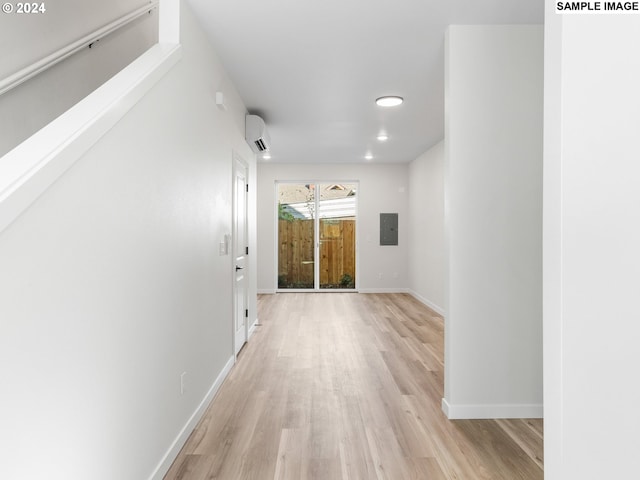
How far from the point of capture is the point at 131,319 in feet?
5.60

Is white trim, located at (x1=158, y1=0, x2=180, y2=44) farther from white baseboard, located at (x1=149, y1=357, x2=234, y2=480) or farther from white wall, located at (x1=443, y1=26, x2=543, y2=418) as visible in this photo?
white baseboard, located at (x1=149, y1=357, x2=234, y2=480)

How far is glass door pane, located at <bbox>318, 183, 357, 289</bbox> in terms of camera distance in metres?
8.29

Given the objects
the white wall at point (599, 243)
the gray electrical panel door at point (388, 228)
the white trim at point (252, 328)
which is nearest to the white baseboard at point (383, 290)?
the gray electrical panel door at point (388, 228)

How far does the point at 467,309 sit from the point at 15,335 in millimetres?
2440

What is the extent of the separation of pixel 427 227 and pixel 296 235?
265cm

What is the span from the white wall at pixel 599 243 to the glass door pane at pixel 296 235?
23.1 ft

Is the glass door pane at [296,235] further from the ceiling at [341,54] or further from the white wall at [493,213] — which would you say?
the white wall at [493,213]

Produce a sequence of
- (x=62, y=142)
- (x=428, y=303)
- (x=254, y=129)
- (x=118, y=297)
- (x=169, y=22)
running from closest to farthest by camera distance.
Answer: (x=62, y=142) → (x=118, y=297) → (x=169, y=22) → (x=254, y=129) → (x=428, y=303)

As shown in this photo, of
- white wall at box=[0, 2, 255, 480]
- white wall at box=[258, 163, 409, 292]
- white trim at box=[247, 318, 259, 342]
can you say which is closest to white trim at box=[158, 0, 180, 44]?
white wall at box=[0, 2, 255, 480]

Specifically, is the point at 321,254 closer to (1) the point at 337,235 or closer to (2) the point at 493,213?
(1) the point at 337,235

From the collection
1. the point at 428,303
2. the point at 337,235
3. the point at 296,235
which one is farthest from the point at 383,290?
the point at 296,235

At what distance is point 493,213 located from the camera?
271 centimetres

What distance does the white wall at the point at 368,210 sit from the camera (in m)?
8.16

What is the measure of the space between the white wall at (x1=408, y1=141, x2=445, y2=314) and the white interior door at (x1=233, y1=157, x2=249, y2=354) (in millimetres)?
3118
